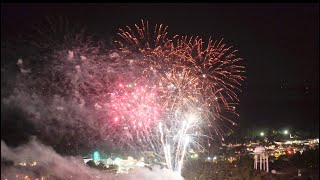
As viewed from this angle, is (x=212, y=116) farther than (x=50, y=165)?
Yes

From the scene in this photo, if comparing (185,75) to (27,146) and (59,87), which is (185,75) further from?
(27,146)

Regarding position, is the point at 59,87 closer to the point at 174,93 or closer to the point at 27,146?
the point at 27,146

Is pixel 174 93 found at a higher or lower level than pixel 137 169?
higher

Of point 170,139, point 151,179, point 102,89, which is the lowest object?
point 151,179

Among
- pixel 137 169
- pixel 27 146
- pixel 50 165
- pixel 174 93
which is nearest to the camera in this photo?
pixel 27 146

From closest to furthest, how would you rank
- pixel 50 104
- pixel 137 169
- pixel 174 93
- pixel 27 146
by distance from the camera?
1. pixel 27 146
2. pixel 50 104
3. pixel 174 93
4. pixel 137 169

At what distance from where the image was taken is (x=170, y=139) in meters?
14.9

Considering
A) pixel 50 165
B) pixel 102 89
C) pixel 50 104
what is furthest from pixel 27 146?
pixel 102 89

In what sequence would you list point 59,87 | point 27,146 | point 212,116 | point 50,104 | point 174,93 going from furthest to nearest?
point 212,116 → point 174,93 → point 59,87 → point 50,104 → point 27,146

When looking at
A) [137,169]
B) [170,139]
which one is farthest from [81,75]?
[137,169]

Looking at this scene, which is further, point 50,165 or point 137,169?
point 137,169

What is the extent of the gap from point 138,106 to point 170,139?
238cm

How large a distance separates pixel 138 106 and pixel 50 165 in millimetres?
3339

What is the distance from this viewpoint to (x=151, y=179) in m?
14.9
